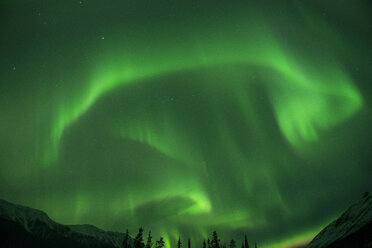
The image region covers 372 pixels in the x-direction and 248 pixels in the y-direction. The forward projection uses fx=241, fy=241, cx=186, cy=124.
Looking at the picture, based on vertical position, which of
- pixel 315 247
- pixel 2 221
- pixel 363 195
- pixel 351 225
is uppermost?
pixel 2 221

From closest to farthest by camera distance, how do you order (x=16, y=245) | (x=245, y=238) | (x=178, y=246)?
(x=178, y=246) → (x=245, y=238) → (x=16, y=245)

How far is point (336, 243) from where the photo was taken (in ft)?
236

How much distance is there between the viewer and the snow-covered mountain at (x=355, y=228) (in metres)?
61.3

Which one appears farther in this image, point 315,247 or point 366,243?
point 315,247

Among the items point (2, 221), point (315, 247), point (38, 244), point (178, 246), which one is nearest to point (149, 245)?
point (178, 246)

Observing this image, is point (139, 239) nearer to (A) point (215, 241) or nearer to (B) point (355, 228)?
(A) point (215, 241)

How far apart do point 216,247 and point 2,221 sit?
650ft

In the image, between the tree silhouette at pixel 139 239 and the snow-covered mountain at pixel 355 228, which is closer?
the snow-covered mountain at pixel 355 228

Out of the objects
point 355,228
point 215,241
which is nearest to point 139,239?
point 215,241

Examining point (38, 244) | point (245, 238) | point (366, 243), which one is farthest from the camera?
point (38, 244)

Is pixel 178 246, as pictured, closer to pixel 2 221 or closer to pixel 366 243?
pixel 366 243

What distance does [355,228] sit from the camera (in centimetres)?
7288

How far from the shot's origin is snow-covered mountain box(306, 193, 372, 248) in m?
61.3

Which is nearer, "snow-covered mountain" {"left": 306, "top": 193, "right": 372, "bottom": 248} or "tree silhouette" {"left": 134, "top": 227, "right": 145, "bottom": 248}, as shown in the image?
"snow-covered mountain" {"left": 306, "top": 193, "right": 372, "bottom": 248}
